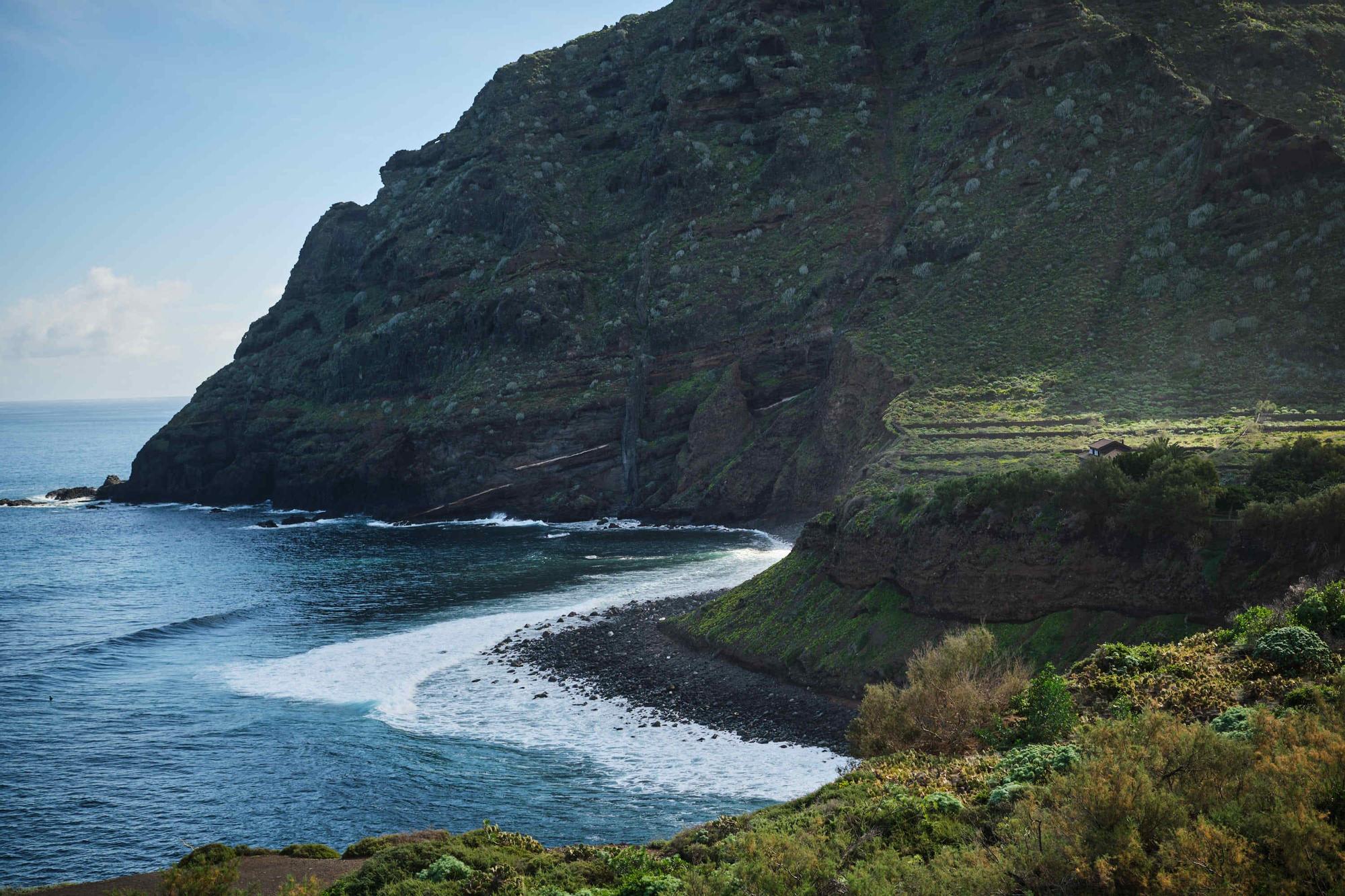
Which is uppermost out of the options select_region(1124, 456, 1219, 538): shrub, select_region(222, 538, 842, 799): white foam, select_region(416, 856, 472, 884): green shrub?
select_region(1124, 456, 1219, 538): shrub

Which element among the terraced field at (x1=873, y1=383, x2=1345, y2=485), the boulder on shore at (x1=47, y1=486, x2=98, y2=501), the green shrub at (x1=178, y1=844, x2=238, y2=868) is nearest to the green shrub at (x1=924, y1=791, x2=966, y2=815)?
Answer: the green shrub at (x1=178, y1=844, x2=238, y2=868)

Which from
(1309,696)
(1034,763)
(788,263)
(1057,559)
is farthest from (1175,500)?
(788,263)

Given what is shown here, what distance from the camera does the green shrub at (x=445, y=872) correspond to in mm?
21875

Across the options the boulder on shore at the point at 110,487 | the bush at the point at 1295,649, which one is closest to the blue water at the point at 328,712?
the bush at the point at 1295,649

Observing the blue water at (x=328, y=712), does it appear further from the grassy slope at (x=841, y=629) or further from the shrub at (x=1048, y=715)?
the shrub at (x=1048, y=715)

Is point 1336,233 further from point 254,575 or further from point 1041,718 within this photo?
point 254,575

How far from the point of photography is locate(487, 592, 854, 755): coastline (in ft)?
148

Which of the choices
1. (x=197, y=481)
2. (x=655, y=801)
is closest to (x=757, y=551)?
(x=655, y=801)

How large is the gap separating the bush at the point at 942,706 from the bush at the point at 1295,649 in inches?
267

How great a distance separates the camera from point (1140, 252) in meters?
83.8

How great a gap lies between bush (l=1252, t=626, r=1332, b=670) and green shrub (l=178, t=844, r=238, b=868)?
85.7 ft

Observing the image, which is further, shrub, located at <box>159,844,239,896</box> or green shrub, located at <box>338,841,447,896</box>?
green shrub, located at <box>338,841,447,896</box>

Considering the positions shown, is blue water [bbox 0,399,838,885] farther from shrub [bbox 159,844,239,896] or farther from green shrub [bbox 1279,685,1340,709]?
green shrub [bbox 1279,685,1340,709]

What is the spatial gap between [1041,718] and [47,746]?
46.9 m
